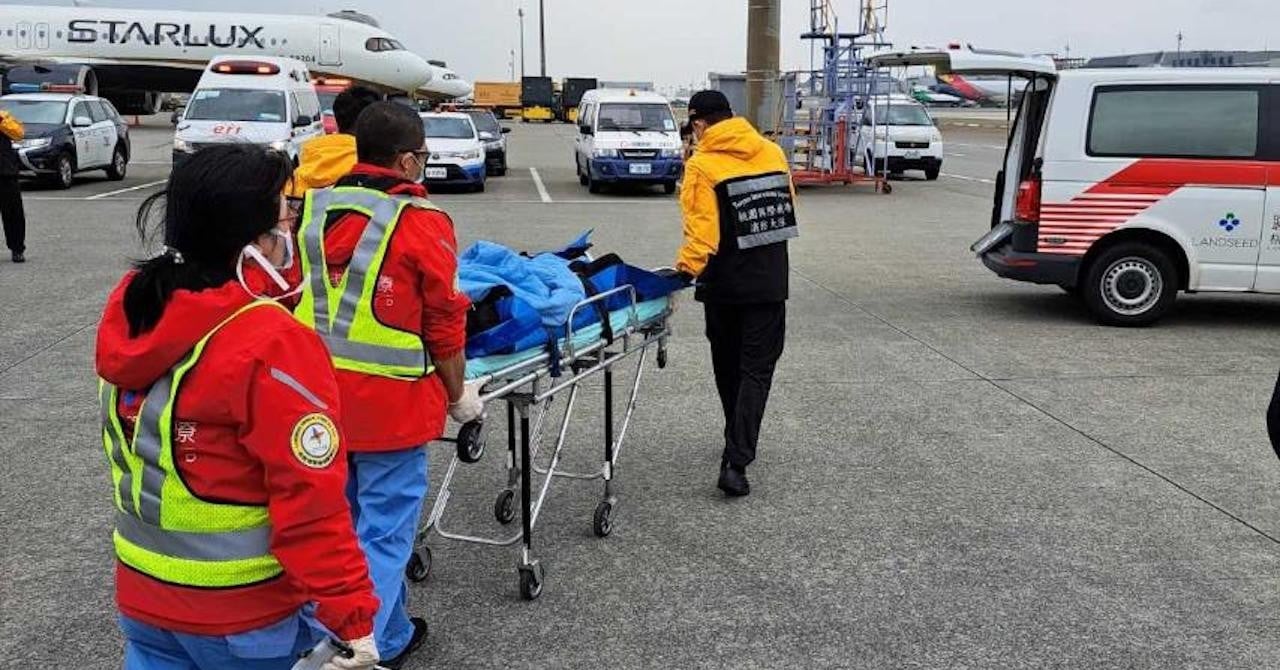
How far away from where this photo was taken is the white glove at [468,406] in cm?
338

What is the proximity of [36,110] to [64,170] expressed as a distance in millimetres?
1458

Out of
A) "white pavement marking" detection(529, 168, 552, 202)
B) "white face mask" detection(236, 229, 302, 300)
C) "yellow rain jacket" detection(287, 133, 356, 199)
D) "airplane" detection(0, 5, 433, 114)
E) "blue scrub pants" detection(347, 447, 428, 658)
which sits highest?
"airplane" detection(0, 5, 433, 114)

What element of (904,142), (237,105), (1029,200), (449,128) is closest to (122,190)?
(237,105)

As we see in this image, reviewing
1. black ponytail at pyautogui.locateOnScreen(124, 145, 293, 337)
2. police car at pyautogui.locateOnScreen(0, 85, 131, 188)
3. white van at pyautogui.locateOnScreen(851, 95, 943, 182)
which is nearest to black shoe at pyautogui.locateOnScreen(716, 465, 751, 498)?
black ponytail at pyautogui.locateOnScreen(124, 145, 293, 337)

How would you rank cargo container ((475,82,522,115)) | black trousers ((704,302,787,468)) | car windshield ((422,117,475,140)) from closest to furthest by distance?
black trousers ((704,302,787,468))
car windshield ((422,117,475,140))
cargo container ((475,82,522,115))

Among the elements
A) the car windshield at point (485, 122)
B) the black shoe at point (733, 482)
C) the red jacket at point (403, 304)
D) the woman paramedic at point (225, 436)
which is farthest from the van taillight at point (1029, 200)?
the car windshield at point (485, 122)

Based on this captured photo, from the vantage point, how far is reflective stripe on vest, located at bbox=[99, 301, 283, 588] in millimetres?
1989

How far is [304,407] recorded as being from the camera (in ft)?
6.51

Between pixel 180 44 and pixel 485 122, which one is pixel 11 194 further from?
pixel 180 44

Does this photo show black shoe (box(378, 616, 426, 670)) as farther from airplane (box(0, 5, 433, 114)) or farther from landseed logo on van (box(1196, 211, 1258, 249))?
airplane (box(0, 5, 433, 114))

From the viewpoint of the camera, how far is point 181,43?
4116 centimetres

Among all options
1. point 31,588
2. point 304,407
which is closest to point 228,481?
point 304,407

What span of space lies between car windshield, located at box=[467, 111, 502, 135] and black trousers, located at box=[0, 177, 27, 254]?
14721 millimetres

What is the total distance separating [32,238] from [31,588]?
Answer: 37.5ft
